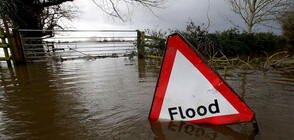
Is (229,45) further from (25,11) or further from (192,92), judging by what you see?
(25,11)

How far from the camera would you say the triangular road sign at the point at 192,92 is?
105 cm

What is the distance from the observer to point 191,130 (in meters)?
1.10

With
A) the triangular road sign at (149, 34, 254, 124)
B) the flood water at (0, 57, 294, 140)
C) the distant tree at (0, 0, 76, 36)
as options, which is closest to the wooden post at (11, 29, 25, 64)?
the distant tree at (0, 0, 76, 36)

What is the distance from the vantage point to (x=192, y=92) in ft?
3.79

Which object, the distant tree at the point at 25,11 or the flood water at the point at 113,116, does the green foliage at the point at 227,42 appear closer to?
the flood water at the point at 113,116

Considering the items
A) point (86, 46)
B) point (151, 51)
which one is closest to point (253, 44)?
point (151, 51)

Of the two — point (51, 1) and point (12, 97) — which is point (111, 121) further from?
point (51, 1)

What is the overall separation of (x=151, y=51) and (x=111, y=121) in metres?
5.43

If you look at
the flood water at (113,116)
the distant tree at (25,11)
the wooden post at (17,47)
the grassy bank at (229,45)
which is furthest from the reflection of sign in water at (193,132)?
the distant tree at (25,11)

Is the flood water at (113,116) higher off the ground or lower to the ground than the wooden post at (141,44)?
lower

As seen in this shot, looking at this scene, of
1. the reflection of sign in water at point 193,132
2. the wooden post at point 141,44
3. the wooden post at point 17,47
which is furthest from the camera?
the wooden post at point 141,44

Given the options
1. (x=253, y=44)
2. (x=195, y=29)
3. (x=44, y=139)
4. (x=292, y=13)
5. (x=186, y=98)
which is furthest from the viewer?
→ (x=292, y=13)

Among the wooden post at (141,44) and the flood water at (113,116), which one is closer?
the flood water at (113,116)

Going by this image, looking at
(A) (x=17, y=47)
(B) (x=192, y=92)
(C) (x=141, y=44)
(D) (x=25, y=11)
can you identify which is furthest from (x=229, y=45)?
(D) (x=25, y=11)
